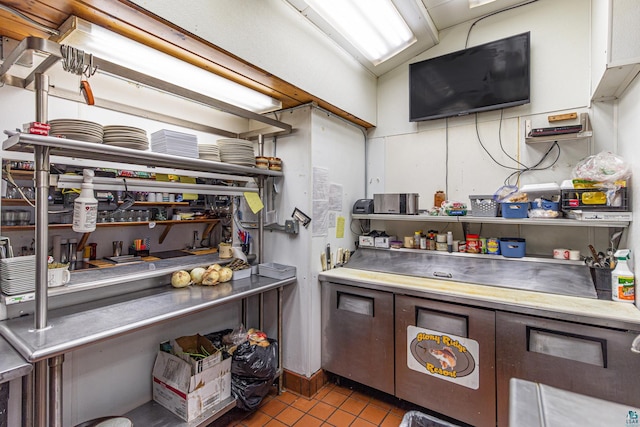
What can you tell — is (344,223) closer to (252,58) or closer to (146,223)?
(252,58)

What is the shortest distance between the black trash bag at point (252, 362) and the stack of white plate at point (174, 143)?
1397 millimetres

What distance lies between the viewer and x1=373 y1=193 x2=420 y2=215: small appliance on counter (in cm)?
274

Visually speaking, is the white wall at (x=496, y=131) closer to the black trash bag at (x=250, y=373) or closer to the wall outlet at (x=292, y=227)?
the wall outlet at (x=292, y=227)

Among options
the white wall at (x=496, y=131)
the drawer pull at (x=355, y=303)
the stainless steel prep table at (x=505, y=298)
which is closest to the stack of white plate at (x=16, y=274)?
the stainless steel prep table at (x=505, y=298)

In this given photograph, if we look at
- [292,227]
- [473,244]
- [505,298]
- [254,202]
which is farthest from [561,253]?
[254,202]

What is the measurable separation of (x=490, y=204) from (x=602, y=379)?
4.03 feet

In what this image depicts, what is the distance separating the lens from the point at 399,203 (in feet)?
9.09

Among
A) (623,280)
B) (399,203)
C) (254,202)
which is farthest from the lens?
(399,203)

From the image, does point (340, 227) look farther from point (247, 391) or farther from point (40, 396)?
point (40, 396)

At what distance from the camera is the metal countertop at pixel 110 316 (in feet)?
4.29

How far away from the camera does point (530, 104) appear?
2.49 metres

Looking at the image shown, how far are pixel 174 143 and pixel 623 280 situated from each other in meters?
2.82

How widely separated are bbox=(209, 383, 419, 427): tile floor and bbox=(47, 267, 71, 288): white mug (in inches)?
54.2

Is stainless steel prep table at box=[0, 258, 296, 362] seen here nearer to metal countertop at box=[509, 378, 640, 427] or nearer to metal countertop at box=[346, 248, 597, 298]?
metal countertop at box=[346, 248, 597, 298]
